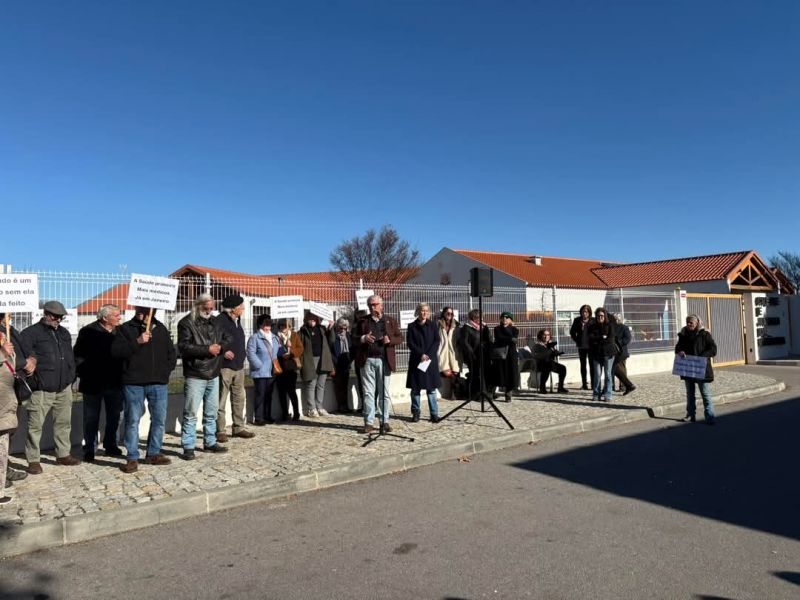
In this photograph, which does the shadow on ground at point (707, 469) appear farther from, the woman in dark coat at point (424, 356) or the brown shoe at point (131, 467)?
the brown shoe at point (131, 467)

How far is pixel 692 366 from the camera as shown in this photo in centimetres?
945

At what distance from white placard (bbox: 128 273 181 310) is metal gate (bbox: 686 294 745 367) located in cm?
1689

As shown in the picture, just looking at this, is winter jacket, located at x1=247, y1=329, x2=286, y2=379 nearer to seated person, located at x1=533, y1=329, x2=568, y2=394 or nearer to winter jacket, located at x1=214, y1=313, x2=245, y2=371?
winter jacket, located at x1=214, y1=313, x2=245, y2=371

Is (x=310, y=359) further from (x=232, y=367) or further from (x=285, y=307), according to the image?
(x=232, y=367)

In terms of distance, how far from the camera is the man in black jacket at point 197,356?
6898mm

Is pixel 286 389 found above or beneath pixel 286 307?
beneath

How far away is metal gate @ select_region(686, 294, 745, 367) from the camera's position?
19375mm

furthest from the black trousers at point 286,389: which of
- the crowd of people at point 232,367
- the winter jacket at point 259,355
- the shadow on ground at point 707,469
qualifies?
the shadow on ground at point 707,469

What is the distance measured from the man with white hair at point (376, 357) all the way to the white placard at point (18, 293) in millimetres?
4146

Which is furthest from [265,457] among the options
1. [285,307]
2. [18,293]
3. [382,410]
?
[285,307]

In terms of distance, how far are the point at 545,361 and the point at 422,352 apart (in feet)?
15.7

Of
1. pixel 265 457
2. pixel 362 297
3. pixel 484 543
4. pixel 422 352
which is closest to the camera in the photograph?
pixel 484 543

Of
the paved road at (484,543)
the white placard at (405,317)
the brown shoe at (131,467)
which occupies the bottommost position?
the paved road at (484,543)

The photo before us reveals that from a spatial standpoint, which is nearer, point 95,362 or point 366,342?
point 95,362
